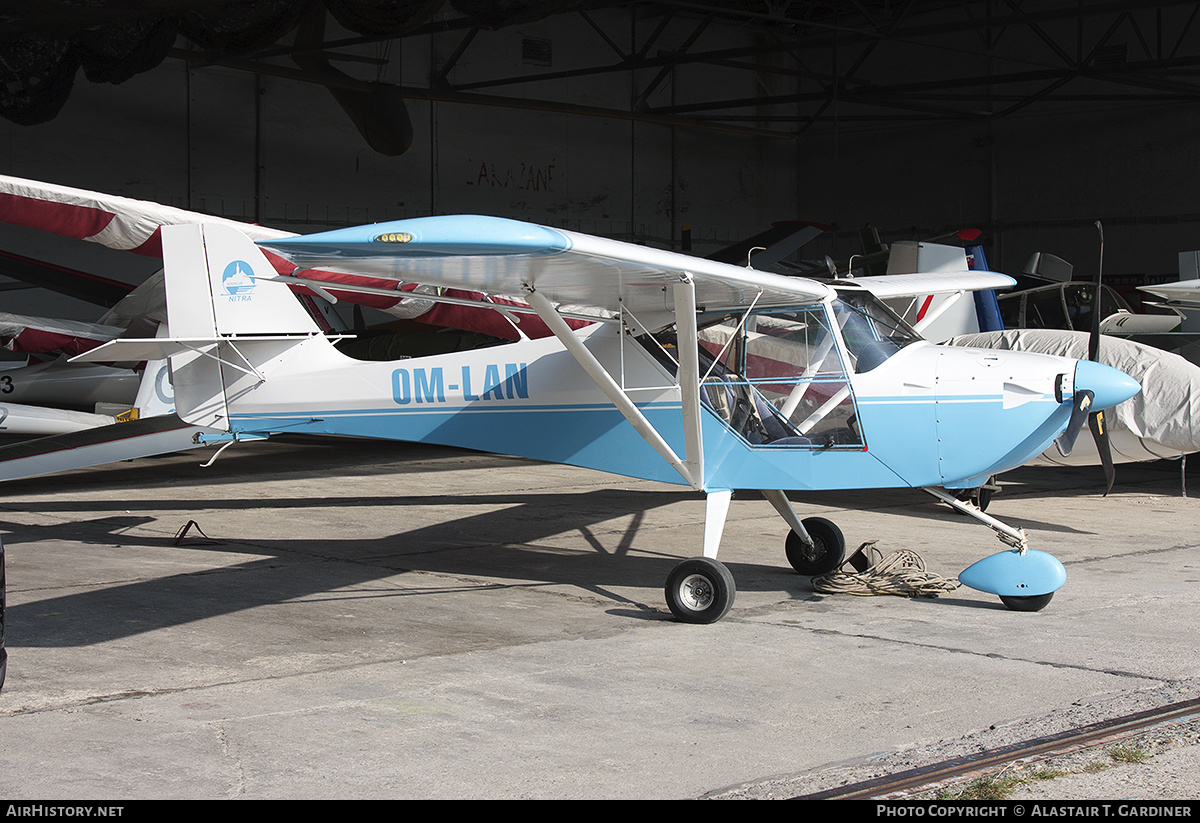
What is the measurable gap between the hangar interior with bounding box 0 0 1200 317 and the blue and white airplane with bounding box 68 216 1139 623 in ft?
33.1

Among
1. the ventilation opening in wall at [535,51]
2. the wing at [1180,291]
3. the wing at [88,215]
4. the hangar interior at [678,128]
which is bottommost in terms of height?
the wing at [1180,291]

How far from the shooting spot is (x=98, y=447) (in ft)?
33.2

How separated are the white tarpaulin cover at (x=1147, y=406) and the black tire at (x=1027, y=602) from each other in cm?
440

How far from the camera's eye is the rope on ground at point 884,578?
6852 millimetres

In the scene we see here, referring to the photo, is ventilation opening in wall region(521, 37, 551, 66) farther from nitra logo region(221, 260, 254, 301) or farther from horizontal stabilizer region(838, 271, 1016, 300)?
horizontal stabilizer region(838, 271, 1016, 300)

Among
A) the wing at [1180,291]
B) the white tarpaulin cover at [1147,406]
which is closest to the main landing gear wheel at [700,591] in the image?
the white tarpaulin cover at [1147,406]

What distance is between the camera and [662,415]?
22.7ft

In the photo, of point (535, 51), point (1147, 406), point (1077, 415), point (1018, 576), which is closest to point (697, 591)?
point (1018, 576)

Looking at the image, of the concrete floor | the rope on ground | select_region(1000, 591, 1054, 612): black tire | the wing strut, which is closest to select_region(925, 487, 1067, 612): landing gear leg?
select_region(1000, 591, 1054, 612): black tire

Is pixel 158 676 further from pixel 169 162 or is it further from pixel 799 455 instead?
pixel 169 162

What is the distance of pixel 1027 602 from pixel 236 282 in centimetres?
617

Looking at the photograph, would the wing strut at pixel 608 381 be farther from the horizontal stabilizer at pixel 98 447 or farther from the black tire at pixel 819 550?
A: the horizontal stabilizer at pixel 98 447

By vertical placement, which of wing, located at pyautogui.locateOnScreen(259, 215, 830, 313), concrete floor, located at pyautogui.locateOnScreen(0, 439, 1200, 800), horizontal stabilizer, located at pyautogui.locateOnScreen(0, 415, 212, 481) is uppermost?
wing, located at pyautogui.locateOnScreen(259, 215, 830, 313)

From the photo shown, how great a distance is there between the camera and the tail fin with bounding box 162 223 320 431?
8461mm
